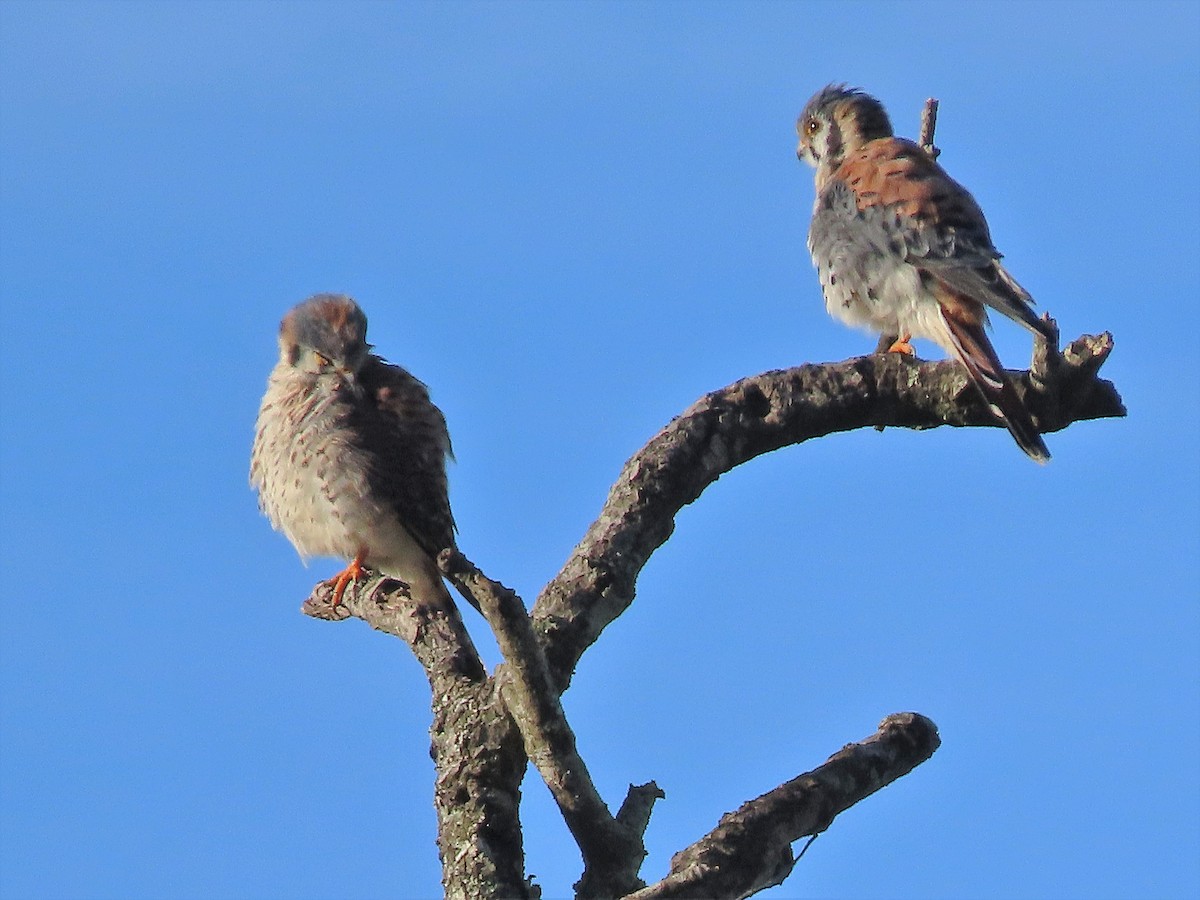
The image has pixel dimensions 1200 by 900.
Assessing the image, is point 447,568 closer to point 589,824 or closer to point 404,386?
point 589,824

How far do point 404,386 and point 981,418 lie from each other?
2396 millimetres

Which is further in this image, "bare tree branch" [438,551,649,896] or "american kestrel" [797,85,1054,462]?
"american kestrel" [797,85,1054,462]

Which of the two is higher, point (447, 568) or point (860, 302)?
point (860, 302)

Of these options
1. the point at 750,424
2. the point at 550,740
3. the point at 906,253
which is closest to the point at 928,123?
the point at 906,253

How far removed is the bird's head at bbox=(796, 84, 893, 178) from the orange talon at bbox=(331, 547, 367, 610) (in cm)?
264

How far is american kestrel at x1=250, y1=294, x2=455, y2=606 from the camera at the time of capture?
5430 mm

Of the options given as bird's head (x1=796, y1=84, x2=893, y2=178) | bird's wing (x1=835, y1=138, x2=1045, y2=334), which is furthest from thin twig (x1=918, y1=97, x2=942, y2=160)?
bird's head (x1=796, y1=84, x2=893, y2=178)

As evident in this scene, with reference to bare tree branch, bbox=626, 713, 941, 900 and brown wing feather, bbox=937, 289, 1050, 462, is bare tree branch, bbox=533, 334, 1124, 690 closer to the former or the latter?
brown wing feather, bbox=937, 289, 1050, 462

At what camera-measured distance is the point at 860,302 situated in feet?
18.9

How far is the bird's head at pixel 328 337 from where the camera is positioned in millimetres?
5660

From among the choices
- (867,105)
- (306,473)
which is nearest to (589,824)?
(306,473)

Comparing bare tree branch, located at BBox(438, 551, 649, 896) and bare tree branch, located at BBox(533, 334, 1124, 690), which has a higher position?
bare tree branch, located at BBox(533, 334, 1124, 690)

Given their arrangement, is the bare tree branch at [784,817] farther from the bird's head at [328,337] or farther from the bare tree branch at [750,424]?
the bird's head at [328,337]

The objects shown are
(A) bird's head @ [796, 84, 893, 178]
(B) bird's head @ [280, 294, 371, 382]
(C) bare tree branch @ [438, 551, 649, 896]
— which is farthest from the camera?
(A) bird's head @ [796, 84, 893, 178]
